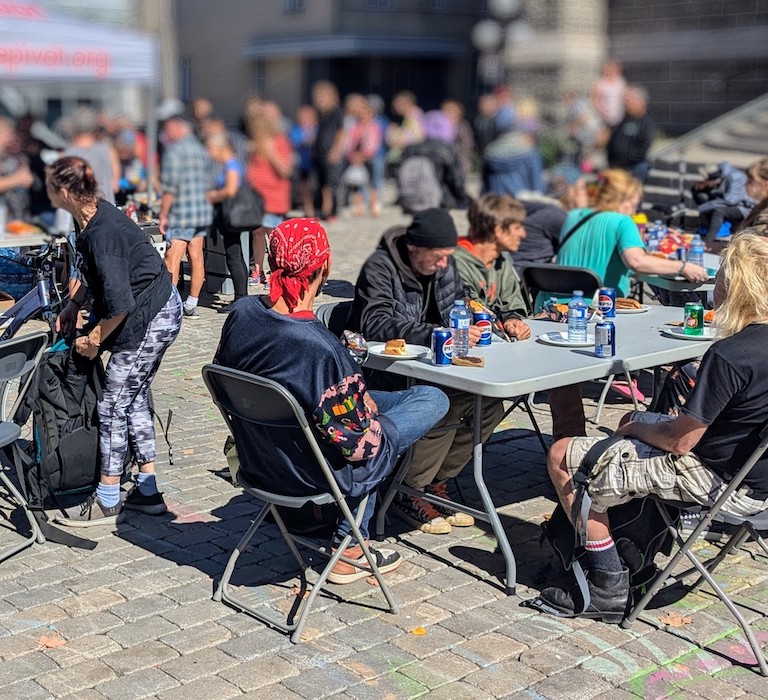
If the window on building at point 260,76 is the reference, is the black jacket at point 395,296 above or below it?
below

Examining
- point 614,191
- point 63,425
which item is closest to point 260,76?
point 614,191

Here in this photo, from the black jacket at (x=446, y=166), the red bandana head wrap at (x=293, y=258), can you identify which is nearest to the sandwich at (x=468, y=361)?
the red bandana head wrap at (x=293, y=258)

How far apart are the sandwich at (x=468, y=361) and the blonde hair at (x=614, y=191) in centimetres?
339

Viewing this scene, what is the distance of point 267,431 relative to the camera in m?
4.49

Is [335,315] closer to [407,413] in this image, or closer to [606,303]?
[407,413]

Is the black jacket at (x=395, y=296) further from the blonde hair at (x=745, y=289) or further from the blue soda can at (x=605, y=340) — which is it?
the blonde hair at (x=745, y=289)

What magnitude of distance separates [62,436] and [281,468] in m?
1.54

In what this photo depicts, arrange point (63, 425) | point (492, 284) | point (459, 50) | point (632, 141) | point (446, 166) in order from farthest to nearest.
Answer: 1. point (459, 50)
2. point (446, 166)
3. point (632, 141)
4. point (492, 284)
5. point (63, 425)

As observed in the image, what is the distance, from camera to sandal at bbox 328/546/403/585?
496 cm

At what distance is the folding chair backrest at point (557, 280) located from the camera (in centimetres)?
719

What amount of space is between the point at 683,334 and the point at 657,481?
4.52ft

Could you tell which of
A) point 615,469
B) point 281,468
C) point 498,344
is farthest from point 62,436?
point 615,469

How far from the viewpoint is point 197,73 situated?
4159 cm

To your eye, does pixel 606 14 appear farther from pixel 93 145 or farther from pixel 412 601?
pixel 412 601
